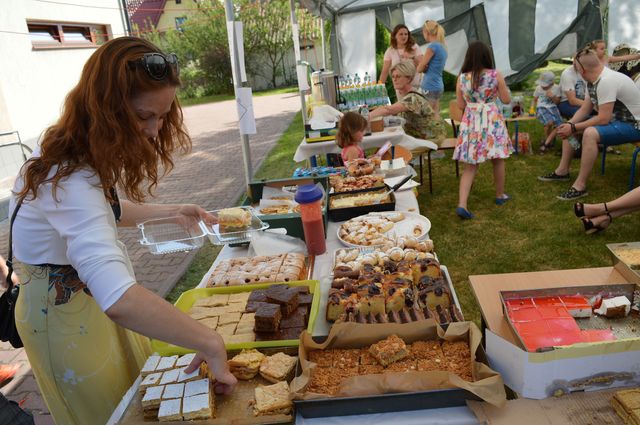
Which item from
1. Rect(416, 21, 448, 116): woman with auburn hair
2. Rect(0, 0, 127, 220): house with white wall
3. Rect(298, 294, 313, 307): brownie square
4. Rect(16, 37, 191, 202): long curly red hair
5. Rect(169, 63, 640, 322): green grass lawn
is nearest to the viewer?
Rect(16, 37, 191, 202): long curly red hair

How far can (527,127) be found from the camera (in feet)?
29.9

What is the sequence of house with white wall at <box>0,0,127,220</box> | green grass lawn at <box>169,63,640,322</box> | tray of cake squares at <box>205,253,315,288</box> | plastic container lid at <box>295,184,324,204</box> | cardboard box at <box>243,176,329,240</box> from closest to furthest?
tray of cake squares at <box>205,253,315,288</box>, plastic container lid at <box>295,184,324,204</box>, cardboard box at <box>243,176,329,240</box>, green grass lawn at <box>169,63,640,322</box>, house with white wall at <box>0,0,127,220</box>

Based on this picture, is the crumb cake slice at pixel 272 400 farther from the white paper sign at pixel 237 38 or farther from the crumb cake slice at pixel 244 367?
the white paper sign at pixel 237 38

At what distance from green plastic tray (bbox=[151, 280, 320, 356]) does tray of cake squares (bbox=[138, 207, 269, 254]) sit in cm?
23

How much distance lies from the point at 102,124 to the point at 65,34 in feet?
48.3

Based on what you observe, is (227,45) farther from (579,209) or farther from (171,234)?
(171,234)

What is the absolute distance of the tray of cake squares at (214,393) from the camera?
142 cm

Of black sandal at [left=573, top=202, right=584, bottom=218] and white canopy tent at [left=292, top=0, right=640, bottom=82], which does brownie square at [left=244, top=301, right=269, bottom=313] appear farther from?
white canopy tent at [left=292, top=0, right=640, bottom=82]

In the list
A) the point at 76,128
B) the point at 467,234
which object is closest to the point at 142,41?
the point at 76,128

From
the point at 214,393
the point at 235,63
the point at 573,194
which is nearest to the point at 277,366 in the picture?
the point at 214,393

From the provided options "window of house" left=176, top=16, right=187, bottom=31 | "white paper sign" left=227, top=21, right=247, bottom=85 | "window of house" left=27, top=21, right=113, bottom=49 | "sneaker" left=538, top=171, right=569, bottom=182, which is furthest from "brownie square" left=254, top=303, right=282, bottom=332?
"window of house" left=176, top=16, right=187, bottom=31

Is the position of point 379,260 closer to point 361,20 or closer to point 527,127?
point 527,127

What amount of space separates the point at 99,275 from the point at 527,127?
9.32m

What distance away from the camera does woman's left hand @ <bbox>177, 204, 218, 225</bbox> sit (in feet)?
7.55
